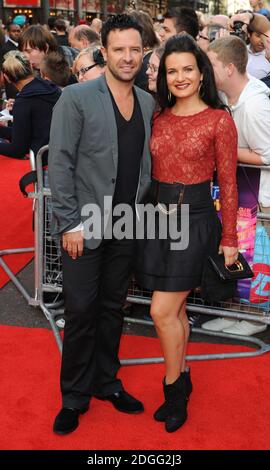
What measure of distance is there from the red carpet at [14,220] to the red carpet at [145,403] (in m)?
1.45

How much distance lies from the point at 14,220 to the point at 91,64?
2.66m

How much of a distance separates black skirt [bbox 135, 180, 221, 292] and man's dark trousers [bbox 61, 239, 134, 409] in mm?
194

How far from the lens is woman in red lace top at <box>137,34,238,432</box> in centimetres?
257

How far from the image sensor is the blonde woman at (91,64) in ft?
13.2

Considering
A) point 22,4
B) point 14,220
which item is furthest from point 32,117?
point 22,4

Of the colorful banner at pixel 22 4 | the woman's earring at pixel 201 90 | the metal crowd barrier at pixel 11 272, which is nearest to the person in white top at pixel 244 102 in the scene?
the woman's earring at pixel 201 90

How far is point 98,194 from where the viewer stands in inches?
103

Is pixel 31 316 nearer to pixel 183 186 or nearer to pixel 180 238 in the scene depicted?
pixel 180 238

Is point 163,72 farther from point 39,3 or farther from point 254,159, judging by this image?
point 39,3

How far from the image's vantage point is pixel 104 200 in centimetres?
263

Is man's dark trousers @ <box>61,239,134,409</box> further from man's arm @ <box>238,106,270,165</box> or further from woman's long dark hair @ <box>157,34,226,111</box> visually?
man's arm @ <box>238,106,270,165</box>

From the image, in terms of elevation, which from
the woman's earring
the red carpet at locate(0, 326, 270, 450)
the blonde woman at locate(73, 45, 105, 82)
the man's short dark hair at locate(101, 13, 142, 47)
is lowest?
the red carpet at locate(0, 326, 270, 450)

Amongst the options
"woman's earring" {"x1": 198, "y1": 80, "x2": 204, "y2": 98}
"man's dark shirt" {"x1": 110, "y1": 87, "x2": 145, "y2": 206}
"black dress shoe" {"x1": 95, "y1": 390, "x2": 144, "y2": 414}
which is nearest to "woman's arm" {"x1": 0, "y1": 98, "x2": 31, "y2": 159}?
"man's dark shirt" {"x1": 110, "y1": 87, "x2": 145, "y2": 206}
